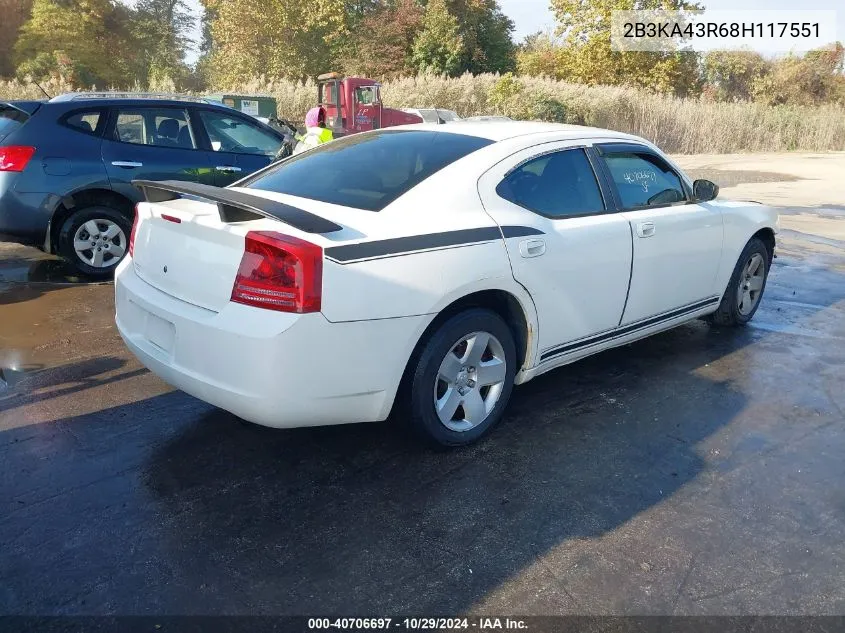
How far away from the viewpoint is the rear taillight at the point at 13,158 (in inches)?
251

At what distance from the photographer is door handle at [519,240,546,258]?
373 centimetres

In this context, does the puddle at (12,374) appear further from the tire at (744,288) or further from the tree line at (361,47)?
the tree line at (361,47)

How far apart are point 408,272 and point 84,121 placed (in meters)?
4.99

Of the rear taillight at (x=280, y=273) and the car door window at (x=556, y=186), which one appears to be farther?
the car door window at (x=556, y=186)

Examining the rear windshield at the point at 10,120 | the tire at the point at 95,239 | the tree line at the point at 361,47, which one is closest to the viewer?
the rear windshield at the point at 10,120

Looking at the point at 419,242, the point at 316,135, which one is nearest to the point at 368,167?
the point at 419,242

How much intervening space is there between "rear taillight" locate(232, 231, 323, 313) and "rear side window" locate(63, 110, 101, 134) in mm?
4618

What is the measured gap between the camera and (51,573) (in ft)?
8.71

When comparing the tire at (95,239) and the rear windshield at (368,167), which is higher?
the rear windshield at (368,167)

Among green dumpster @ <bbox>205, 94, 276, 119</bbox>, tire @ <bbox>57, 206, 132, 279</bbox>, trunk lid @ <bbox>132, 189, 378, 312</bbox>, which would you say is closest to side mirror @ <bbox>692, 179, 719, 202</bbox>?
trunk lid @ <bbox>132, 189, 378, 312</bbox>

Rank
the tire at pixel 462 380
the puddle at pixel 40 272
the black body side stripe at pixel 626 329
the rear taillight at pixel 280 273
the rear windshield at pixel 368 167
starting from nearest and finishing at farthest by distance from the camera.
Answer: the rear taillight at pixel 280 273 → the tire at pixel 462 380 → the rear windshield at pixel 368 167 → the black body side stripe at pixel 626 329 → the puddle at pixel 40 272

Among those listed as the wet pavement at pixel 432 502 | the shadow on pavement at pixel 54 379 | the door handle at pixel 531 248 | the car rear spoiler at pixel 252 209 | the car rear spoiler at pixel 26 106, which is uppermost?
the car rear spoiler at pixel 26 106

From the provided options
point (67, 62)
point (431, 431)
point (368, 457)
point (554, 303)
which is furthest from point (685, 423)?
point (67, 62)

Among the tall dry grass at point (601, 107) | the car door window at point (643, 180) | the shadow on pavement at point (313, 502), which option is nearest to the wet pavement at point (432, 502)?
the shadow on pavement at point (313, 502)
